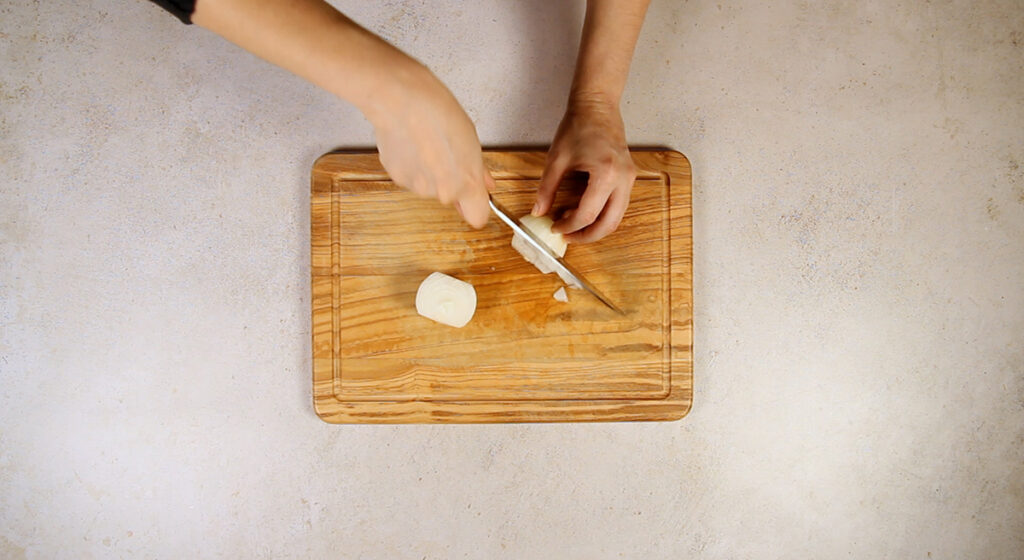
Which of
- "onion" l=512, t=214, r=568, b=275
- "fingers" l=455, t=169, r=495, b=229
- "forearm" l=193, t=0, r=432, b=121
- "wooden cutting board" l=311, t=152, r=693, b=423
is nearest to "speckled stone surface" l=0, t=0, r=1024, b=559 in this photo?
"wooden cutting board" l=311, t=152, r=693, b=423

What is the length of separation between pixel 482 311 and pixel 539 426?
0.83 feet

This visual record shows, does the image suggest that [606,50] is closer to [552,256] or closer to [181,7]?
[552,256]

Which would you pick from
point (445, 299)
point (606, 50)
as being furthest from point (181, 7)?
point (606, 50)

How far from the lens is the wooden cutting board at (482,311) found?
1.10 metres

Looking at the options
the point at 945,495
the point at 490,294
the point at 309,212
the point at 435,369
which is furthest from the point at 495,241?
the point at 945,495

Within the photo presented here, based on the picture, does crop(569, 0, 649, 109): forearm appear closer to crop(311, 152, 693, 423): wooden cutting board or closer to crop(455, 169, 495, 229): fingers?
crop(311, 152, 693, 423): wooden cutting board

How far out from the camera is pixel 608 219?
1020 mm

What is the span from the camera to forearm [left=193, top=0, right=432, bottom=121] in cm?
68

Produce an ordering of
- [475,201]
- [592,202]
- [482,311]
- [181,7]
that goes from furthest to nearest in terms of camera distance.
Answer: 1. [482,311]
2. [592,202]
3. [475,201]
4. [181,7]

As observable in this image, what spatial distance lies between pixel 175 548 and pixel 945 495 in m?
1.45

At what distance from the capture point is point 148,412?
3.83ft

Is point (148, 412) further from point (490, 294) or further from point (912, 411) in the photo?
point (912, 411)

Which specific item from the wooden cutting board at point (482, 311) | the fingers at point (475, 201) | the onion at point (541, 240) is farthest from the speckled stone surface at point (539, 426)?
the fingers at point (475, 201)

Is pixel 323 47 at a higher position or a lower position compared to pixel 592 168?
higher
